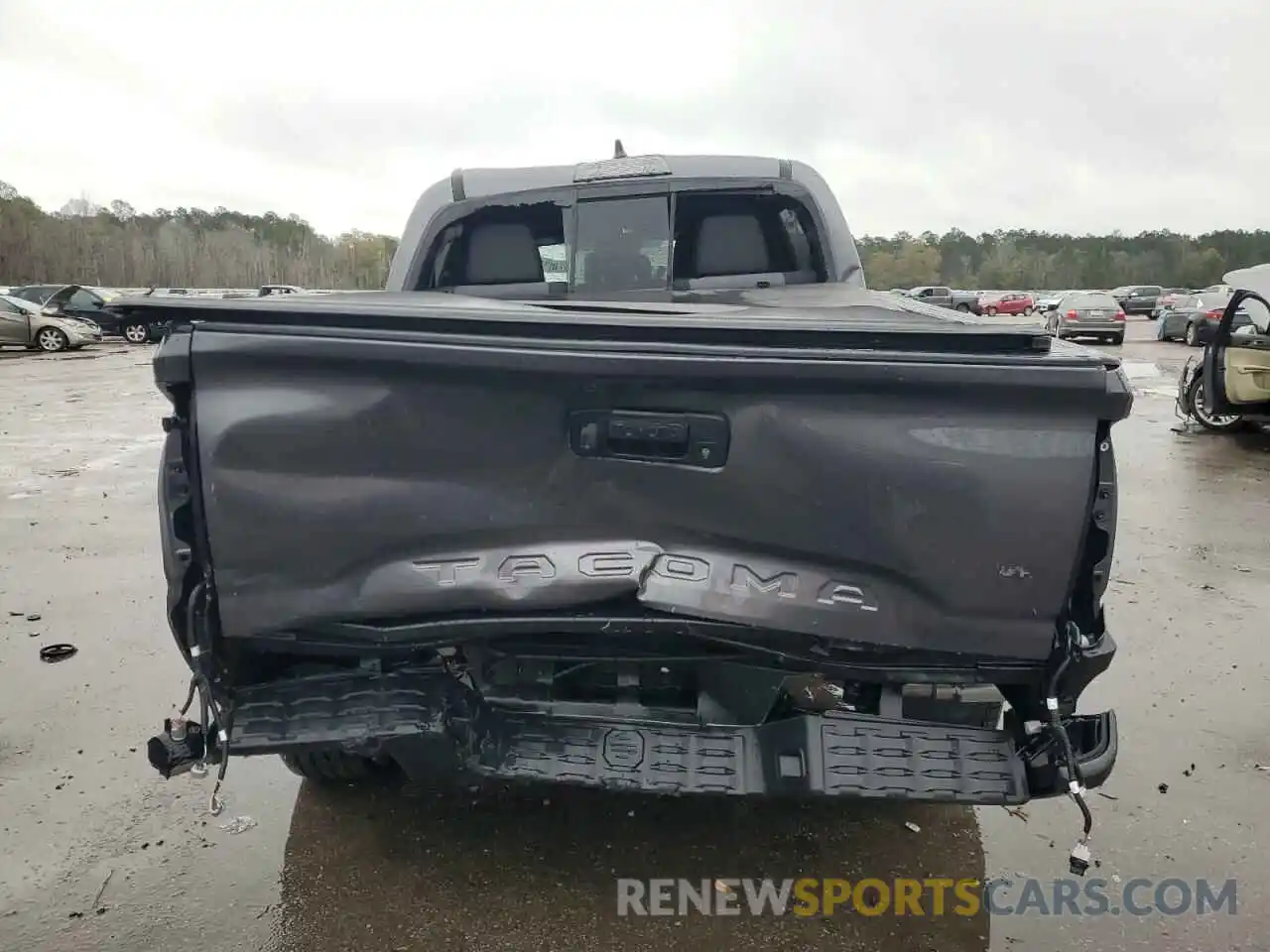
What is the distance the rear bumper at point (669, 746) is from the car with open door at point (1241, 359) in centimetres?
833

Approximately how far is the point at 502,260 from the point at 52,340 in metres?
23.4

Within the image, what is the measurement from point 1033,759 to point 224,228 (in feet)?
302

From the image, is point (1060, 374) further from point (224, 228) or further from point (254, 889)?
point (224, 228)

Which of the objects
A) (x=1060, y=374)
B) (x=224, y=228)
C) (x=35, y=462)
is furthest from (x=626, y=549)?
(x=224, y=228)

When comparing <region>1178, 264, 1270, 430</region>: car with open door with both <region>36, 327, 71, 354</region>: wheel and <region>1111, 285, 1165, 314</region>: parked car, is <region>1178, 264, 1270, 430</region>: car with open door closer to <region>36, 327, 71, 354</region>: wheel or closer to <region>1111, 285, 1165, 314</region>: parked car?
<region>36, 327, 71, 354</region>: wheel

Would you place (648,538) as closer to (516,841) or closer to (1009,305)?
(516,841)

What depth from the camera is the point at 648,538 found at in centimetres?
229

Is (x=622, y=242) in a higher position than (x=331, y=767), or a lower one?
higher

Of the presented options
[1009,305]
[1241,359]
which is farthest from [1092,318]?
[1009,305]

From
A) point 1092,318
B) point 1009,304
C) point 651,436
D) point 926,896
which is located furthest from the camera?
point 1009,304

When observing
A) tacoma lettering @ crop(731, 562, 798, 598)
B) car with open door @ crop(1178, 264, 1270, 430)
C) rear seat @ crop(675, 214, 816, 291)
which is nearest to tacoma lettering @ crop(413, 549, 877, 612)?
tacoma lettering @ crop(731, 562, 798, 598)

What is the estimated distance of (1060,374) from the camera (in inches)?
81.4

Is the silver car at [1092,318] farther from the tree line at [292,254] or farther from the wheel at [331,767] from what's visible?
the tree line at [292,254]

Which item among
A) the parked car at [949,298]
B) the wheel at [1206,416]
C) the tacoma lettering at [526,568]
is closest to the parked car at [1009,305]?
the parked car at [949,298]
